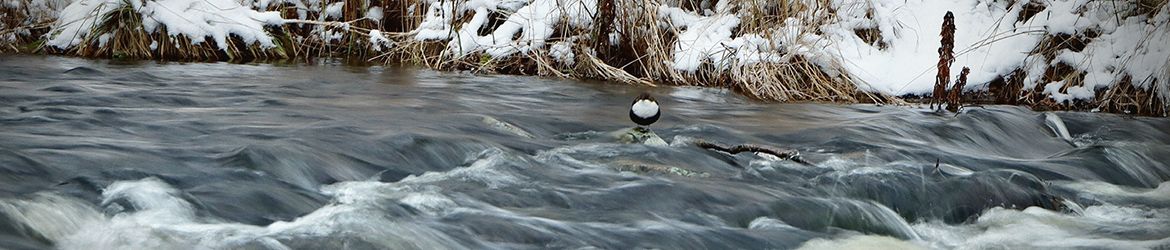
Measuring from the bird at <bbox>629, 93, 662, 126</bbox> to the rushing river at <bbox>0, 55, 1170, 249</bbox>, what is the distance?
0.16 meters

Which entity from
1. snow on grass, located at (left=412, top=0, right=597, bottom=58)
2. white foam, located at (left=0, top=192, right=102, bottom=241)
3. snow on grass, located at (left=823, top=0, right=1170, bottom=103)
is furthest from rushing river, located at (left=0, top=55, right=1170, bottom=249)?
snow on grass, located at (left=412, top=0, right=597, bottom=58)

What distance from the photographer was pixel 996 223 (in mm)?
3184

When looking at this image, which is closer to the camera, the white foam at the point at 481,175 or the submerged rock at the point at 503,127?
the white foam at the point at 481,175

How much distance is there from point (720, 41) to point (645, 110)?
3050 millimetres

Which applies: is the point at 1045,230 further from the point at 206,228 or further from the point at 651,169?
the point at 206,228

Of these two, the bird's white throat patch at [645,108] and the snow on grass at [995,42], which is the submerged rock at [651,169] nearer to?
the bird's white throat patch at [645,108]

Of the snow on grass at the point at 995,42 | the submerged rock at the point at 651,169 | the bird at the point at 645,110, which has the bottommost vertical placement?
the submerged rock at the point at 651,169

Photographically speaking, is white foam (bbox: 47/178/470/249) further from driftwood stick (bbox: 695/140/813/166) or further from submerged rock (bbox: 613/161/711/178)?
driftwood stick (bbox: 695/140/813/166)

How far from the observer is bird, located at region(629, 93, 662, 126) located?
4.00m

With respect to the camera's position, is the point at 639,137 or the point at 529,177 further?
the point at 639,137

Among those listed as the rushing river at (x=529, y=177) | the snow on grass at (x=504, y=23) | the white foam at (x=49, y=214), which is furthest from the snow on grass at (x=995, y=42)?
the white foam at (x=49, y=214)

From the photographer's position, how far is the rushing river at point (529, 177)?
8.98ft

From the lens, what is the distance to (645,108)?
157 inches

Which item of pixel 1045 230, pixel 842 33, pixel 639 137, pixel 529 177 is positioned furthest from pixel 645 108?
pixel 842 33
